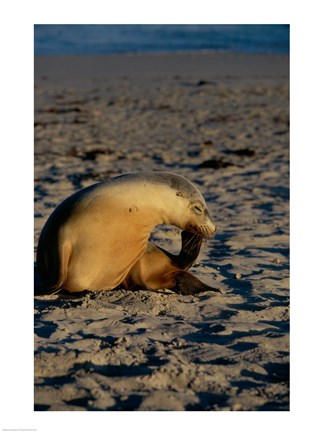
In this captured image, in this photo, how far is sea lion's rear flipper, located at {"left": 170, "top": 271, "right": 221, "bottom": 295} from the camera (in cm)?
512

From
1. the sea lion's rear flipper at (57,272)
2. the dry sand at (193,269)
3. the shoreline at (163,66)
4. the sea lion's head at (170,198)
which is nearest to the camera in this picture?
the dry sand at (193,269)

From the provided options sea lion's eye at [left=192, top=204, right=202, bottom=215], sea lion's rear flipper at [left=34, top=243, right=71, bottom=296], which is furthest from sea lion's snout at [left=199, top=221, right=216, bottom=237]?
sea lion's rear flipper at [left=34, top=243, right=71, bottom=296]

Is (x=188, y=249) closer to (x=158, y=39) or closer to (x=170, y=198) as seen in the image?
(x=170, y=198)

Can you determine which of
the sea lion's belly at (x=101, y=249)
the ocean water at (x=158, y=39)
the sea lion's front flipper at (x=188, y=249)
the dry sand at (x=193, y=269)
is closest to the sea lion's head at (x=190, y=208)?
the sea lion's front flipper at (x=188, y=249)

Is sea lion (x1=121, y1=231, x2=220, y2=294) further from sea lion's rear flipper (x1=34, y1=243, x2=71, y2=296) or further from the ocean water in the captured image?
the ocean water

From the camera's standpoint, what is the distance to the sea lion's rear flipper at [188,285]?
5.12m

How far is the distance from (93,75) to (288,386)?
18368 mm

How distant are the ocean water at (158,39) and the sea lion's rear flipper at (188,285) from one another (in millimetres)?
23348

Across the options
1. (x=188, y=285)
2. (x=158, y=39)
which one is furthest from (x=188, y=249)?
(x=158, y=39)

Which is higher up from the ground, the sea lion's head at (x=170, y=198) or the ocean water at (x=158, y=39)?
the ocean water at (x=158, y=39)

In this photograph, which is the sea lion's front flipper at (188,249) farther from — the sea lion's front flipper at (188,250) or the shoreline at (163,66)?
the shoreline at (163,66)

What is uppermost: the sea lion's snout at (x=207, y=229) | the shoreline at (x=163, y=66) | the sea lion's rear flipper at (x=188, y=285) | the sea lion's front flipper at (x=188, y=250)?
the shoreline at (x=163, y=66)

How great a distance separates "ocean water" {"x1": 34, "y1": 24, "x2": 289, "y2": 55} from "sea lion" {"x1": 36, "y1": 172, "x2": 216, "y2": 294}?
2326 cm
